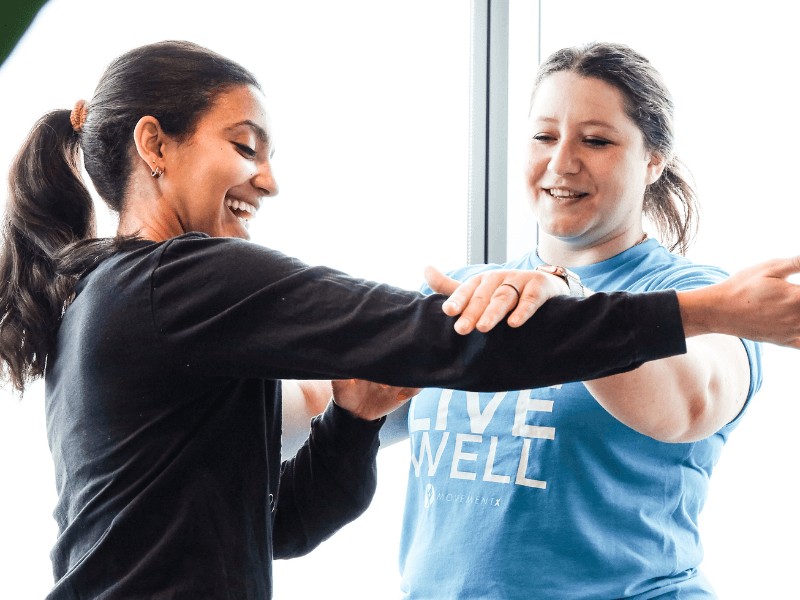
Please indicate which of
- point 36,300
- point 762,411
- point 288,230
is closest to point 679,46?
point 762,411

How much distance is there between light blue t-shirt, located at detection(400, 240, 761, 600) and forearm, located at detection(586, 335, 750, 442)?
0.31 feet

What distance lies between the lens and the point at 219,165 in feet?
4.13

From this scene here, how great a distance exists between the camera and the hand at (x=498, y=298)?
1.00m

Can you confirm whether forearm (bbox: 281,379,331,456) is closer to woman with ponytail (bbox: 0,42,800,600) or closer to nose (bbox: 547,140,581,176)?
woman with ponytail (bbox: 0,42,800,600)

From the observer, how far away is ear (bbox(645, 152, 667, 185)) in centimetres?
166

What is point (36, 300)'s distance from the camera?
1.29 metres

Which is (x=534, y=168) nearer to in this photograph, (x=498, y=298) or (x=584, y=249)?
(x=584, y=249)

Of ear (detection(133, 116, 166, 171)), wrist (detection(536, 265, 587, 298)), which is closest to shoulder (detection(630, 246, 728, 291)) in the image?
wrist (detection(536, 265, 587, 298))

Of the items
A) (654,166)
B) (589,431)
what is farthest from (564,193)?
(589,431)

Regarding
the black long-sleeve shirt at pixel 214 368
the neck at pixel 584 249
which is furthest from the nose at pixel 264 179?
the neck at pixel 584 249

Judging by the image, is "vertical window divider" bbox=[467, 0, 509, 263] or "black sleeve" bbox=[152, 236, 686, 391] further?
"vertical window divider" bbox=[467, 0, 509, 263]

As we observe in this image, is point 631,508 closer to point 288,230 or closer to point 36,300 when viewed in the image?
point 36,300

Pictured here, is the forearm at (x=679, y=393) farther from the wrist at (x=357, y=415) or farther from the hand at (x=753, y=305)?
the wrist at (x=357, y=415)

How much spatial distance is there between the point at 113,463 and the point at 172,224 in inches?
13.0
